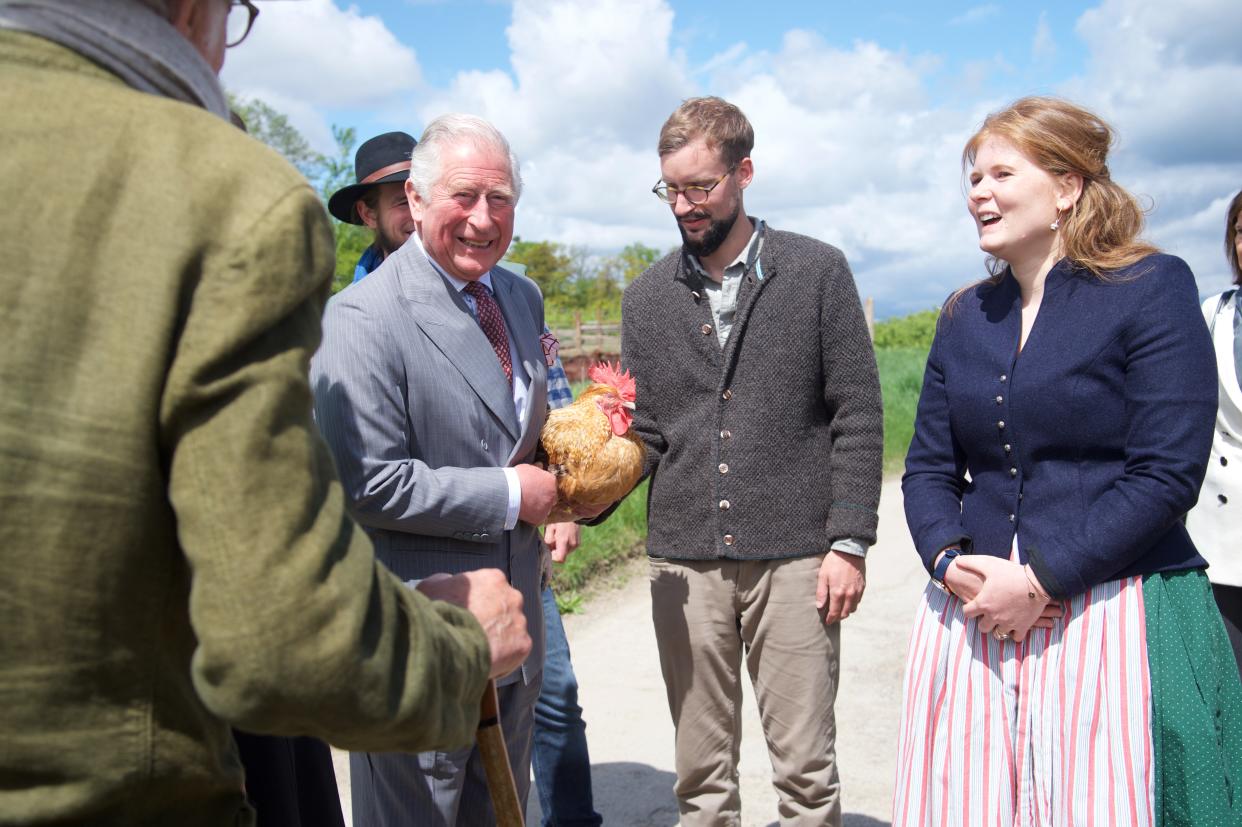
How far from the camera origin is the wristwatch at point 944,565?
287 cm

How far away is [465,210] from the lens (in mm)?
2885

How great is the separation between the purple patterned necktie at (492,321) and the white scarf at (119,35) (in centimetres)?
170

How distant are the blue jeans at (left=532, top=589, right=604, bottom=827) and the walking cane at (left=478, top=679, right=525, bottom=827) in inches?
73.6

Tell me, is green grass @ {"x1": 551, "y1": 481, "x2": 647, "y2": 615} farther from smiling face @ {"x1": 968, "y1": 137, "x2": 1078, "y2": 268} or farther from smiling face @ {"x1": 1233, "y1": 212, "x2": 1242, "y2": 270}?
smiling face @ {"x1": 968, "y1": 137, "x2": 1078, "y2": 268}

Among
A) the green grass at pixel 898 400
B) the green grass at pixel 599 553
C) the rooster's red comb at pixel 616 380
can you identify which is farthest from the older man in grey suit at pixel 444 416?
the green grass at pixel 898 400

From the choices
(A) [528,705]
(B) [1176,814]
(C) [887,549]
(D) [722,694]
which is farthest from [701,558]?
(C) [887,549]

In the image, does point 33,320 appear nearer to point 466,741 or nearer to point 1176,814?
point 466,741

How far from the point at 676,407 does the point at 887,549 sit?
5.33 m

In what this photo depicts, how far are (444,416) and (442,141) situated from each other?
→ 2.64 ft

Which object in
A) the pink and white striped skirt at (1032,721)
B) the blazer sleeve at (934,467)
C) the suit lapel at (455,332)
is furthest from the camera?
the blazer sleeve at (934,467)

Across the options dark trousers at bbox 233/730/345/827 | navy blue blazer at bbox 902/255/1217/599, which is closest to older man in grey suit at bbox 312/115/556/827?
dark trousers at bbox 233/730/345/827

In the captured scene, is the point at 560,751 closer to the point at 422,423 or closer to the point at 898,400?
the point at 422,423

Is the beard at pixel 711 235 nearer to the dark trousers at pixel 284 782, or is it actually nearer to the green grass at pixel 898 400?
the dark trousers at pixel 284 782

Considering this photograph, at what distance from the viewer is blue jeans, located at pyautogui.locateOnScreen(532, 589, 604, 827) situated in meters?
3.85
